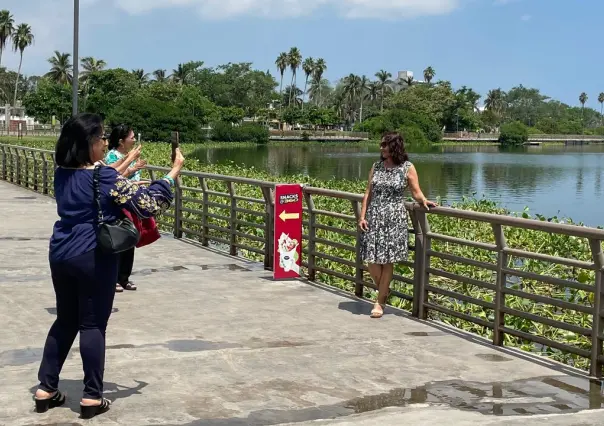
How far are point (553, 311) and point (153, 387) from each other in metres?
6.29

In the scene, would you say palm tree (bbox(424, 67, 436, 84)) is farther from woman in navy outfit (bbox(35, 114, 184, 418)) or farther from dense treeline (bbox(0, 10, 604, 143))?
woman in navy outfit (bbox(35, 114, 184, 418))

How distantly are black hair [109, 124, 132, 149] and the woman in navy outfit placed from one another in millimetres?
3459

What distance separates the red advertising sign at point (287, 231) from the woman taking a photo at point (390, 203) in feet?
6.48

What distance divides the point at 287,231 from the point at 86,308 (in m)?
Answer: 5.04

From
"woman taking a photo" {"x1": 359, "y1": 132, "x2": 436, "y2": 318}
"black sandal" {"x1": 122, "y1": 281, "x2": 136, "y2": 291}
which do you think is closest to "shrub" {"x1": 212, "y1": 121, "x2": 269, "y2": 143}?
"black sandal" {"x1": 122, "y1": 281, "x2": 136, "y2": 291}

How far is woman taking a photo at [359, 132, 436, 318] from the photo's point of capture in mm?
7742

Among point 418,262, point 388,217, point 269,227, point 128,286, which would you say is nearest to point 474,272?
point 269,227

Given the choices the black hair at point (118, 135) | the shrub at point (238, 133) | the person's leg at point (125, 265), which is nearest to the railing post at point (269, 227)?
the person's leg at point (125, 265)

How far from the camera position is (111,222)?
489 cm

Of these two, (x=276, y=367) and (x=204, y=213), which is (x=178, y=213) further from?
(x=276, y=367)

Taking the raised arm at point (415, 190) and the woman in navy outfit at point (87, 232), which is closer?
the woman in navy outfit at point (87, 232)

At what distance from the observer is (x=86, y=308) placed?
488 centimetres

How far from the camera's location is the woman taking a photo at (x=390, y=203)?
774cm

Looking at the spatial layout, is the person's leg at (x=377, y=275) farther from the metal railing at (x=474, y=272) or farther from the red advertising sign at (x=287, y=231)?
the red advertising sign at (x=287, y=231)
